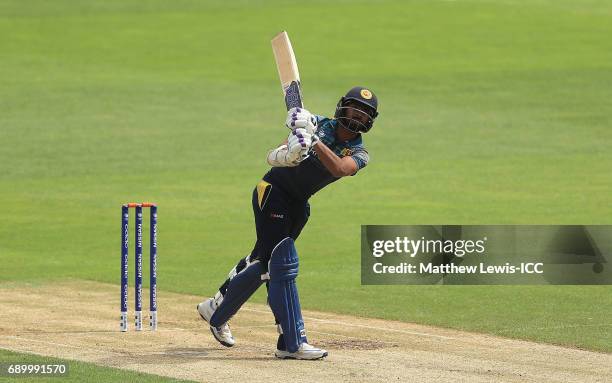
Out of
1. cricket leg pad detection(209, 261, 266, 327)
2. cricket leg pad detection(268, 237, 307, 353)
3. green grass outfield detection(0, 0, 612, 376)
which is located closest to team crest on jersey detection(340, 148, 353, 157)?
cricket leg pad detection(268, 237, 307, 353)

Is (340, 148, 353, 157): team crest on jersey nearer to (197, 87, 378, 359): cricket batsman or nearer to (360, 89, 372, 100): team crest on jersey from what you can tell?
(197, 87, 378, 359): cricket batsman

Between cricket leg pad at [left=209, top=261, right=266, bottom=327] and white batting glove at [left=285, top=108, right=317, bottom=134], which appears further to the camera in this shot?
cricket leg pad at [left=209, top=261, right=266, bottom=327]

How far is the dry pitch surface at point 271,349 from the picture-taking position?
10078 mm

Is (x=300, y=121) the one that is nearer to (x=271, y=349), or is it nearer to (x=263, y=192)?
(x=263, y=192)

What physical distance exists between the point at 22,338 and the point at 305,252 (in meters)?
6.57

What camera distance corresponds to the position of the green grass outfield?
51.5 feet

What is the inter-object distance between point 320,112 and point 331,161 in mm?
18376

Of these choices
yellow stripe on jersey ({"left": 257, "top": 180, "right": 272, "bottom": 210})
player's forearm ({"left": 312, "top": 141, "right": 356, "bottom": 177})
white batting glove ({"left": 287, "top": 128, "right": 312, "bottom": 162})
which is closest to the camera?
white batting glove ({"left": 287, "top": 128, "right": 312, "bottom": 162})

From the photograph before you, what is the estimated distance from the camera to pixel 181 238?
724 inches

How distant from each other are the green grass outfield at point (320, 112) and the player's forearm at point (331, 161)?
8.96 feet

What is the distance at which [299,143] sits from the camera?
33.0 feet

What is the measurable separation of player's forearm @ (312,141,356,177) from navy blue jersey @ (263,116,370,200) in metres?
0.27

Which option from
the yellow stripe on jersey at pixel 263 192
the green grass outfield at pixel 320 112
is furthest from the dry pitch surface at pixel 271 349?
the yellow stripe on jersey at pixel 263 192

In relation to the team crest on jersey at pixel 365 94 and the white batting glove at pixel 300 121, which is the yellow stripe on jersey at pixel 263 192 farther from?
the team crest on jersey at pixel 365 94
